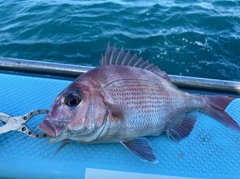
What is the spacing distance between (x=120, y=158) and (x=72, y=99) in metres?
0.55

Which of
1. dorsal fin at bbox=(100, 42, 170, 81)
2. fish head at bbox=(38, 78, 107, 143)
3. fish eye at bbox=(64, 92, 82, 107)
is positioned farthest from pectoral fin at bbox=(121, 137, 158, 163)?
dorsal fin at bbox=(100, 42, 170, 81)

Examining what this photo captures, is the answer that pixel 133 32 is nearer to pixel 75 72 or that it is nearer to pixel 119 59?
pixel 75 72

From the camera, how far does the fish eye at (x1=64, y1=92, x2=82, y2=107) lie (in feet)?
4.67

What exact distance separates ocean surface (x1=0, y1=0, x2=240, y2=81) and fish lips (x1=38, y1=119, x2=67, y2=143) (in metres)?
3.33

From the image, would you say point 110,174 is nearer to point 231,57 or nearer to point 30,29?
point 231,57

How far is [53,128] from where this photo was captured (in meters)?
1.36

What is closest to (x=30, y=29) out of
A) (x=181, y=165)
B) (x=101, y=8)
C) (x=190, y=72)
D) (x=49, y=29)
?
(x=49, y=29)

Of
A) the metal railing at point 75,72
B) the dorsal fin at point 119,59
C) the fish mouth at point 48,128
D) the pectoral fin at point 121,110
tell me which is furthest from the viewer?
the metal railing at point 75,72

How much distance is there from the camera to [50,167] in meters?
1.54

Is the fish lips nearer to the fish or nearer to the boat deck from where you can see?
the fish

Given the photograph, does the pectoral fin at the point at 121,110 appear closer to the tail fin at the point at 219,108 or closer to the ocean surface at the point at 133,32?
the tail fin at the point at 219,108

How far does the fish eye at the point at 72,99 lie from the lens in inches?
56.1

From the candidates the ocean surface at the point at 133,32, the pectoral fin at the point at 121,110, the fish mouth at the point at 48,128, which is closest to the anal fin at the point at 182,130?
the pectoral fin at the point at 121,110

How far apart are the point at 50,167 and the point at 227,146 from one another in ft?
4.29
